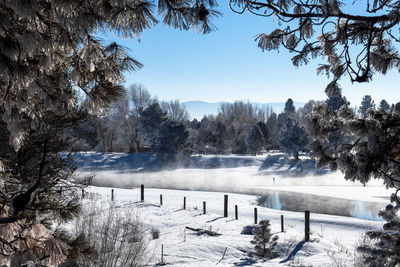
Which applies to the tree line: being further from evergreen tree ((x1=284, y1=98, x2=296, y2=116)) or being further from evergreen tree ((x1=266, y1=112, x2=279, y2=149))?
evergreen tree ((x1=284, y1=98, x2=296, y2=116))

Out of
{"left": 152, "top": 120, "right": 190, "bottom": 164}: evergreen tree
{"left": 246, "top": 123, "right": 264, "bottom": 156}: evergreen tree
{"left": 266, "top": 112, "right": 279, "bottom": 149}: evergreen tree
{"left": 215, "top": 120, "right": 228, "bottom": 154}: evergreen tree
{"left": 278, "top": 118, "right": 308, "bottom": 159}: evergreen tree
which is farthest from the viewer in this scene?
{"left": 266, "top": 112, "right": 279, "bottom": 149}: evergreen tree

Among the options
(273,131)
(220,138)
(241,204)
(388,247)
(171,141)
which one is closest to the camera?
(388,247)

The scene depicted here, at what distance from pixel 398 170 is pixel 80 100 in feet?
11.8

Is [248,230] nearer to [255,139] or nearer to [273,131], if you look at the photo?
[255,139]

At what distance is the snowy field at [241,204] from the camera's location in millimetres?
9844

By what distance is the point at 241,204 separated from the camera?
76.3ft

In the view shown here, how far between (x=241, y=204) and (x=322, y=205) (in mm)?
6224

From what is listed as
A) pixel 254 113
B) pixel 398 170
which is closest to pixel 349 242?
pixel 398 170

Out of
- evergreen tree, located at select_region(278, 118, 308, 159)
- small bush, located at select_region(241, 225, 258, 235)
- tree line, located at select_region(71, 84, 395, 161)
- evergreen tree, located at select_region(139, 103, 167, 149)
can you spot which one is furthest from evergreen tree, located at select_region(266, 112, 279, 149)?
small bush, located at select_region(241, 225, 258, 235)

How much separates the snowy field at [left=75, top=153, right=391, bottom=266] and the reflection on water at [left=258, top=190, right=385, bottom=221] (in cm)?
6

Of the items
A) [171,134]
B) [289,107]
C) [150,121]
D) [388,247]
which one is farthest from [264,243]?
[289,107]

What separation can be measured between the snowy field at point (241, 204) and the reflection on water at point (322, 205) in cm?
6

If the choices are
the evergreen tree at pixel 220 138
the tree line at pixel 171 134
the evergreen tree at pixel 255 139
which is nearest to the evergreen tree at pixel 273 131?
the tree line at pixel 171 134

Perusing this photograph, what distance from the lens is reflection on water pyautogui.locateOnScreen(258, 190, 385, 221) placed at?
69.6ft
